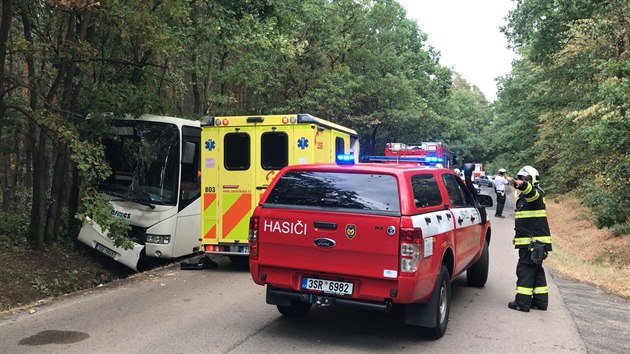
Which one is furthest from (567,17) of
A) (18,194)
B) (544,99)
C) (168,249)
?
(18,194)

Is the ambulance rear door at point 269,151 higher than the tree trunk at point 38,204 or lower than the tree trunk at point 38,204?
higher

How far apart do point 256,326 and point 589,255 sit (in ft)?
34.8

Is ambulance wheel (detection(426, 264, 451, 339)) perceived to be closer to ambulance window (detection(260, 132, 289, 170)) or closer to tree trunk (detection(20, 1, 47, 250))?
ambulance window (detection(260, 132, 289, 170))

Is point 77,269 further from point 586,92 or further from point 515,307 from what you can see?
point 586,92

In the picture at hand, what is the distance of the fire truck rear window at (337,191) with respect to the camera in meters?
5.22

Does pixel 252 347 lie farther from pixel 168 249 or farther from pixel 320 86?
pixel 320 86

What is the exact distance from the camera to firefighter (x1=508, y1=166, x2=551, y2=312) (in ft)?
22.2

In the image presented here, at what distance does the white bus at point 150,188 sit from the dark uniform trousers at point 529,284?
20.1 feet

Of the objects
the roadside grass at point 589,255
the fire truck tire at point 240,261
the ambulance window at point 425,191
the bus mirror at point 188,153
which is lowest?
the roadside grass at point 589,255

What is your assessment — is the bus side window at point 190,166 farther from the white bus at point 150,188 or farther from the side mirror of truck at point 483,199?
the side mirror of truck at point 483,199

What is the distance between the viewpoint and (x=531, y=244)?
685cm

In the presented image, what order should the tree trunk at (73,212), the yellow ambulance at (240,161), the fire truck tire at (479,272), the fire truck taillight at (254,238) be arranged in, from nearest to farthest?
the fire truck taillight at (254,238)
the fire truck tire at (479,272)
the yellow ambulance at (240,161)
the tree trunk at (73,212)

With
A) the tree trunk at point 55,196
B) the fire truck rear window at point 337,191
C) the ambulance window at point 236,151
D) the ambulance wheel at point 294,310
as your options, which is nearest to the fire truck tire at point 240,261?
the ambulance window at point 236,151

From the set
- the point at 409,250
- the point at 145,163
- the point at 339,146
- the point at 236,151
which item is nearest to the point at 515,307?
the point at 409,250
